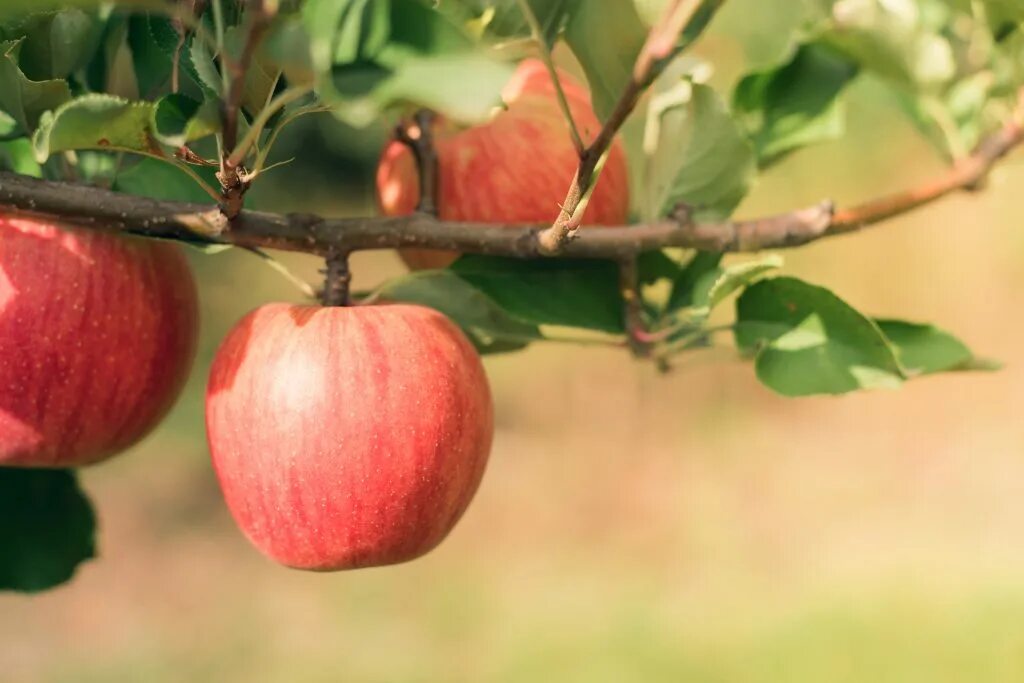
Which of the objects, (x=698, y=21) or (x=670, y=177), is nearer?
(x=698, y=21)

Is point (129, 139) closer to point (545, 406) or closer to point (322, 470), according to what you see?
point (322, 470)

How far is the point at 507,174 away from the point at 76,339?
210 millimetres

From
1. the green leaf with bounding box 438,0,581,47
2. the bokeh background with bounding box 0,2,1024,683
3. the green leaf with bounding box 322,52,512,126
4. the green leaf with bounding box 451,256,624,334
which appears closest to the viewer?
the green leaf with bounding box 322,52,512,126

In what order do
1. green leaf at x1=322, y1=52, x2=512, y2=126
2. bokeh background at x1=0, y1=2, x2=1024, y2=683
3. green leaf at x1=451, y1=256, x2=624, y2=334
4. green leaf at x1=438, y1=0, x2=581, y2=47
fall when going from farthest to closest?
bokeh background at x1=0, y1=2, x2=1024, y2=683
green leaf at x1=451, y1=256, x2=624, y2=334
green leaf at x1=438, y1=0, x2=581, y2=47
green leaf at x1=322, y1=52, x2=512, y2=126

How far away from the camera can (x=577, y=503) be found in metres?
2.18

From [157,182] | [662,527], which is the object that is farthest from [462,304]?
[662,527]

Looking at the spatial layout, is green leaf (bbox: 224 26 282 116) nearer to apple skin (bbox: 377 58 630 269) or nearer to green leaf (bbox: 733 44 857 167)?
apple skin (bbox: 377 58 630 269)

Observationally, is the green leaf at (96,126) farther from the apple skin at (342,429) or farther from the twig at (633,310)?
the twig at (633,310)

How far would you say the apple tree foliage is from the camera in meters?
0.36

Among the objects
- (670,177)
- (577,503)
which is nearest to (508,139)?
(670,177)

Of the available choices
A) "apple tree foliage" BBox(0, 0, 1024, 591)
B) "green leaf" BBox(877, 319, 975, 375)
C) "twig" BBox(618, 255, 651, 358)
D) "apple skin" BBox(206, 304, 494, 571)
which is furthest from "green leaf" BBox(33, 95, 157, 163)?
"green leaf" BBox(877, 319, 975, 375)

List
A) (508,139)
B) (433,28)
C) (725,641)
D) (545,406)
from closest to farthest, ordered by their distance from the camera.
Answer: (433,28), (508,139), (725,641), (545,406)

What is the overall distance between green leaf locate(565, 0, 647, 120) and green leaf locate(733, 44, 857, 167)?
199 millimetres

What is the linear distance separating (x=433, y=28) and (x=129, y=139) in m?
0.14
